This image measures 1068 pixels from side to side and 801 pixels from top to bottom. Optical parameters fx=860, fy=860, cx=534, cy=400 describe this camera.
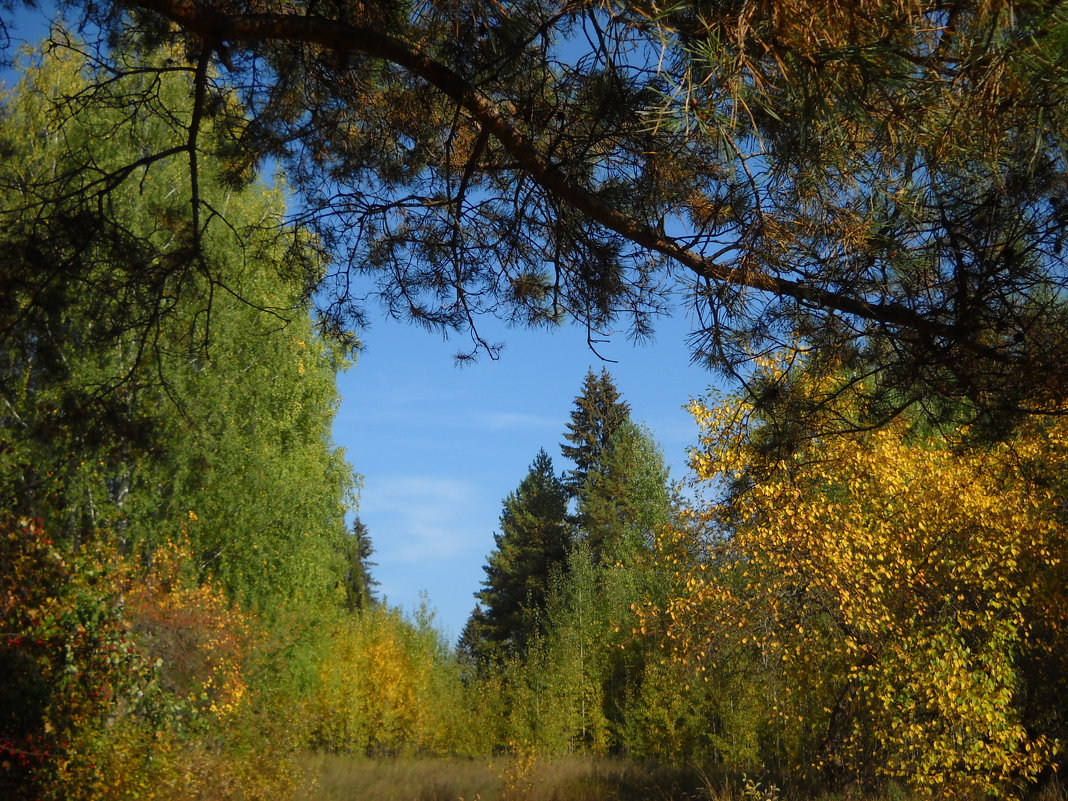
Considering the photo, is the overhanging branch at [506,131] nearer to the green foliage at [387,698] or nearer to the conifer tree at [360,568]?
the green foliage at [387,698]

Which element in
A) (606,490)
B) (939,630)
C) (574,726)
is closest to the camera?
(939,630)

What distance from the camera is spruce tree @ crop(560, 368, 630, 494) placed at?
30016 millimetres

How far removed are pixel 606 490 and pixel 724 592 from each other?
17.9 meters

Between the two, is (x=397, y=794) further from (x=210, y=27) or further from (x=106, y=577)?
(x=210, y=27)

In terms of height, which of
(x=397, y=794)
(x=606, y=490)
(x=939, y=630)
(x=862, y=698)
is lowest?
(x=397, y=794)

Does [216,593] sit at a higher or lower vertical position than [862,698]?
higher

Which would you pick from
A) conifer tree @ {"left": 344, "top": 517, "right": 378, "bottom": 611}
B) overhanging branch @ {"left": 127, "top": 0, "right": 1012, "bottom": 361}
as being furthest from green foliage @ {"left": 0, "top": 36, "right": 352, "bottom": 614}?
conifer tree @ {"left": 344, "top": 517, "right": 378, "bottom": 611}

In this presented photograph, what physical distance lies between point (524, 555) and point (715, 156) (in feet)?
90.6

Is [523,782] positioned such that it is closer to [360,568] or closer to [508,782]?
[508,782]

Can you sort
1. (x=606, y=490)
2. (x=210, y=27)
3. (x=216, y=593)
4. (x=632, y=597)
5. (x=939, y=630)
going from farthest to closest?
(x=606, y=490) → (x=632, y=597) → (x=216, y=593) → (x=939, y=630) → (x=210, y=27)

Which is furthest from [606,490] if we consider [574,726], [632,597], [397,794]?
[397,794]

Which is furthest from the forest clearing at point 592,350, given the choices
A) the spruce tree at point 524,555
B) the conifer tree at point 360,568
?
the conifer tree at point 360,568

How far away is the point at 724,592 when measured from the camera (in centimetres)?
914

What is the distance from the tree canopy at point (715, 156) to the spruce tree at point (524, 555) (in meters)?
23.8
